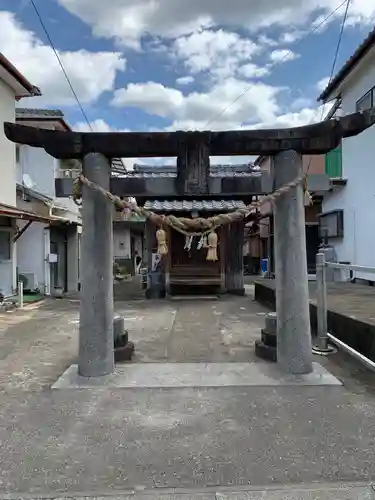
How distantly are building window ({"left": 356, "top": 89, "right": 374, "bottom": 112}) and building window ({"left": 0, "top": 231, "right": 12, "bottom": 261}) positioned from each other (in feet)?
34.2

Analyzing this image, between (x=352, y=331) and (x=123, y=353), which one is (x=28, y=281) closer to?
(x=123, y=353)

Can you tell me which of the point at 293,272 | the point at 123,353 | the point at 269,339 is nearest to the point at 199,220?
the point at 293,272

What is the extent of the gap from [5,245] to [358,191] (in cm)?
1052

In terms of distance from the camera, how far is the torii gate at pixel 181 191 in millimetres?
4922

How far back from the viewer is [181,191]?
5.05m

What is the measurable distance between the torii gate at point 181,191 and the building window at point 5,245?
8228 mm

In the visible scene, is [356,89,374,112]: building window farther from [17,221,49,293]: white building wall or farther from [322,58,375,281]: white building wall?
[17,221,49,293]: white building wall

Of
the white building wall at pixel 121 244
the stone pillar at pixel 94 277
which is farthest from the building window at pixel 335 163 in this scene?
the white building wall at pixel 121 244

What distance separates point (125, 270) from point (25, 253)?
31.2 ft

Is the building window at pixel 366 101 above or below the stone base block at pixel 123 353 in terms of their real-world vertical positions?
above

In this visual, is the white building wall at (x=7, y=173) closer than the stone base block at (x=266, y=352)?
No

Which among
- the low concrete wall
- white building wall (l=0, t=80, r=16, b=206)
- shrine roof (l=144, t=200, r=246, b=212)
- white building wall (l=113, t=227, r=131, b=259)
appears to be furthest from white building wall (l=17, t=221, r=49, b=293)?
the low concrete wall

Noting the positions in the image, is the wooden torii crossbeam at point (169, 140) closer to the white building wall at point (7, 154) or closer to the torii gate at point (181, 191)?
the torii gate at point (181, 191)

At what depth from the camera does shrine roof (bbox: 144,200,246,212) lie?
12.4 metres
